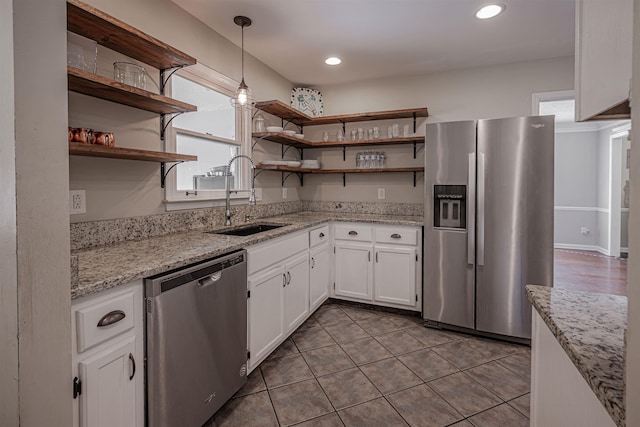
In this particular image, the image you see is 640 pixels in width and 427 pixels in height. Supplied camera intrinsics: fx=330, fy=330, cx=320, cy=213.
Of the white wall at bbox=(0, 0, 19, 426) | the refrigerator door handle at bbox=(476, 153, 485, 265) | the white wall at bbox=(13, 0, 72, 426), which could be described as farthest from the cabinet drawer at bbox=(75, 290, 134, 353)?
the refrigerator door handle at bbox=(476, 153, 485, 265)

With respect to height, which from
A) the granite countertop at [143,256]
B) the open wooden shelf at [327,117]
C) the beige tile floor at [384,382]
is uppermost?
the open wooden shelf at [327,117]

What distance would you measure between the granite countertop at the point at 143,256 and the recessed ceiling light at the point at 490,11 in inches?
83.0

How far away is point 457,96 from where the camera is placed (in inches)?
136

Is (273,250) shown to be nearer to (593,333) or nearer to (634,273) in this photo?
(593,333)

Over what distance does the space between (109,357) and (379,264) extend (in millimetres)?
2383

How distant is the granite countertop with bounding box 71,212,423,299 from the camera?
1.15 m

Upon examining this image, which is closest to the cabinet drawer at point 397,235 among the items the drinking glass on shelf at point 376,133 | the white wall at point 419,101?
the white wall at point 419,101

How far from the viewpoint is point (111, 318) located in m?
1.17

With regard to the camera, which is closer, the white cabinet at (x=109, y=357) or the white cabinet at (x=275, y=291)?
the white cabinet at (x=109, y=357)

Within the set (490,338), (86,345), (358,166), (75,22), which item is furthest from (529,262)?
(75,22)

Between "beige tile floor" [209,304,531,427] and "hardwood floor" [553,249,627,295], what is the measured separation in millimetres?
2328

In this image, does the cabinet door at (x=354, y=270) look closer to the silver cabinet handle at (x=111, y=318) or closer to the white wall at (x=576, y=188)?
the silver cabinet handle at (x=111, y=318)

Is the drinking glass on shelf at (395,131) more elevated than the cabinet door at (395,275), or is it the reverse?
the drinking glass on shelf at (395,131)

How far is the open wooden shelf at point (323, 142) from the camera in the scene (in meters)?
3.09
